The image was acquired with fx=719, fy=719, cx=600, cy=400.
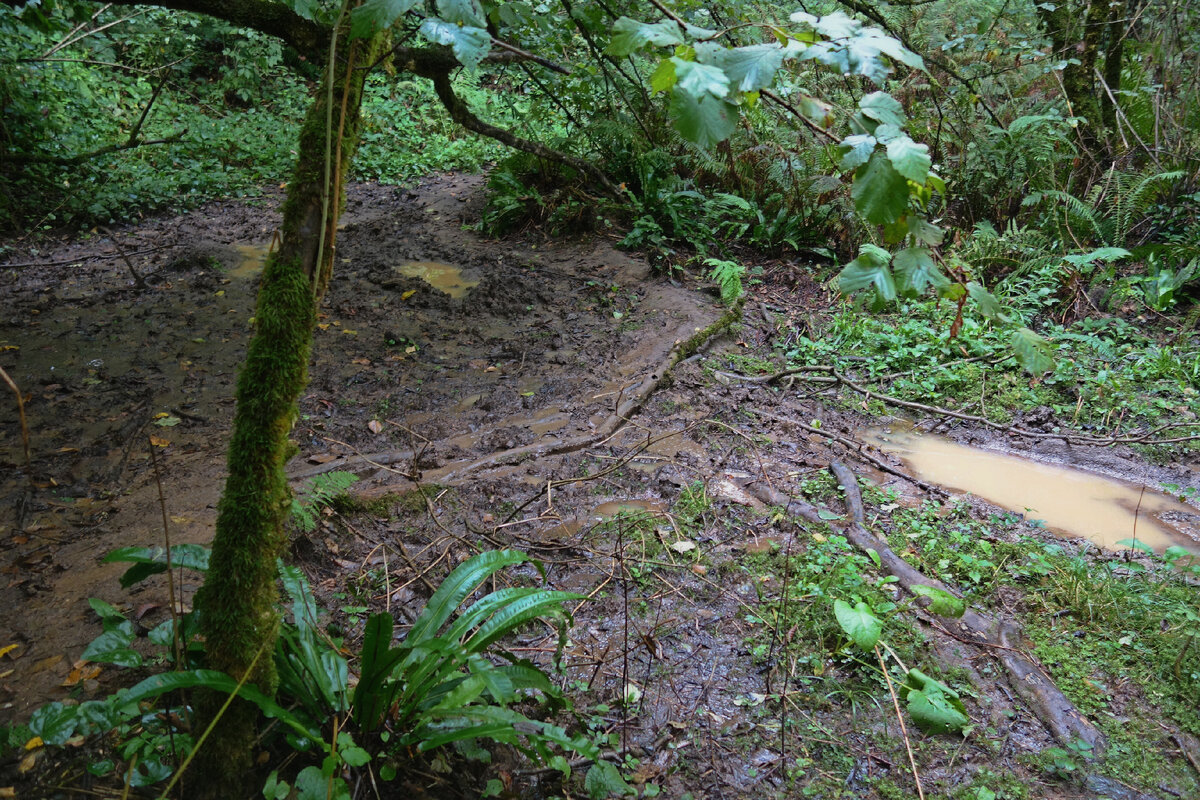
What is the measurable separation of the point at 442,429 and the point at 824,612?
2.47 metres

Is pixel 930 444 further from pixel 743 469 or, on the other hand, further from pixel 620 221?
pixel 620 221

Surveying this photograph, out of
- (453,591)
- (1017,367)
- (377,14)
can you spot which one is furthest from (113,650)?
(1017,367)

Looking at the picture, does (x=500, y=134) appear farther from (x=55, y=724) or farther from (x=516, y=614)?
(x=55, y=724)

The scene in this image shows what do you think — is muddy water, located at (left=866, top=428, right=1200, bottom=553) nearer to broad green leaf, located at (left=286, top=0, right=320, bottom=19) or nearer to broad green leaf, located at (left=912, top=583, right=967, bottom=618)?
broad green leaf, located at (left=912, top=583, right=967, bottom=618)

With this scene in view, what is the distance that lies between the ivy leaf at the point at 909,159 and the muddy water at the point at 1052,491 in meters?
3.44

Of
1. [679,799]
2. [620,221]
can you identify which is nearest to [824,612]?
[679,799]

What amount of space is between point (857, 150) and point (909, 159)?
0.10m

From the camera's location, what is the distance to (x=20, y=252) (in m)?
6.99

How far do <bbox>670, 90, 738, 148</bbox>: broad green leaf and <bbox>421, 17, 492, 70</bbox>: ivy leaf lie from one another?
21.6 inches

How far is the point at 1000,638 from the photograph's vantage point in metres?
3.06

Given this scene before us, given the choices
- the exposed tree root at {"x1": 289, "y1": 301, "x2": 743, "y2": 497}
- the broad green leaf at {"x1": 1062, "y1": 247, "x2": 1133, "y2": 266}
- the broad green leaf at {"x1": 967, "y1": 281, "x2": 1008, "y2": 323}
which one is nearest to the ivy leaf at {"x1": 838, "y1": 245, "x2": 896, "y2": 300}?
the broad green leaf at {"x1": 967, "y1": 281, "x2": 1008, "y2": 323}

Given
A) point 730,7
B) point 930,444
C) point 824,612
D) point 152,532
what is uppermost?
point 730,7

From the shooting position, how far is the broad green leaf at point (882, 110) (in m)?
1.38

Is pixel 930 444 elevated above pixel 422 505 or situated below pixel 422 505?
below
